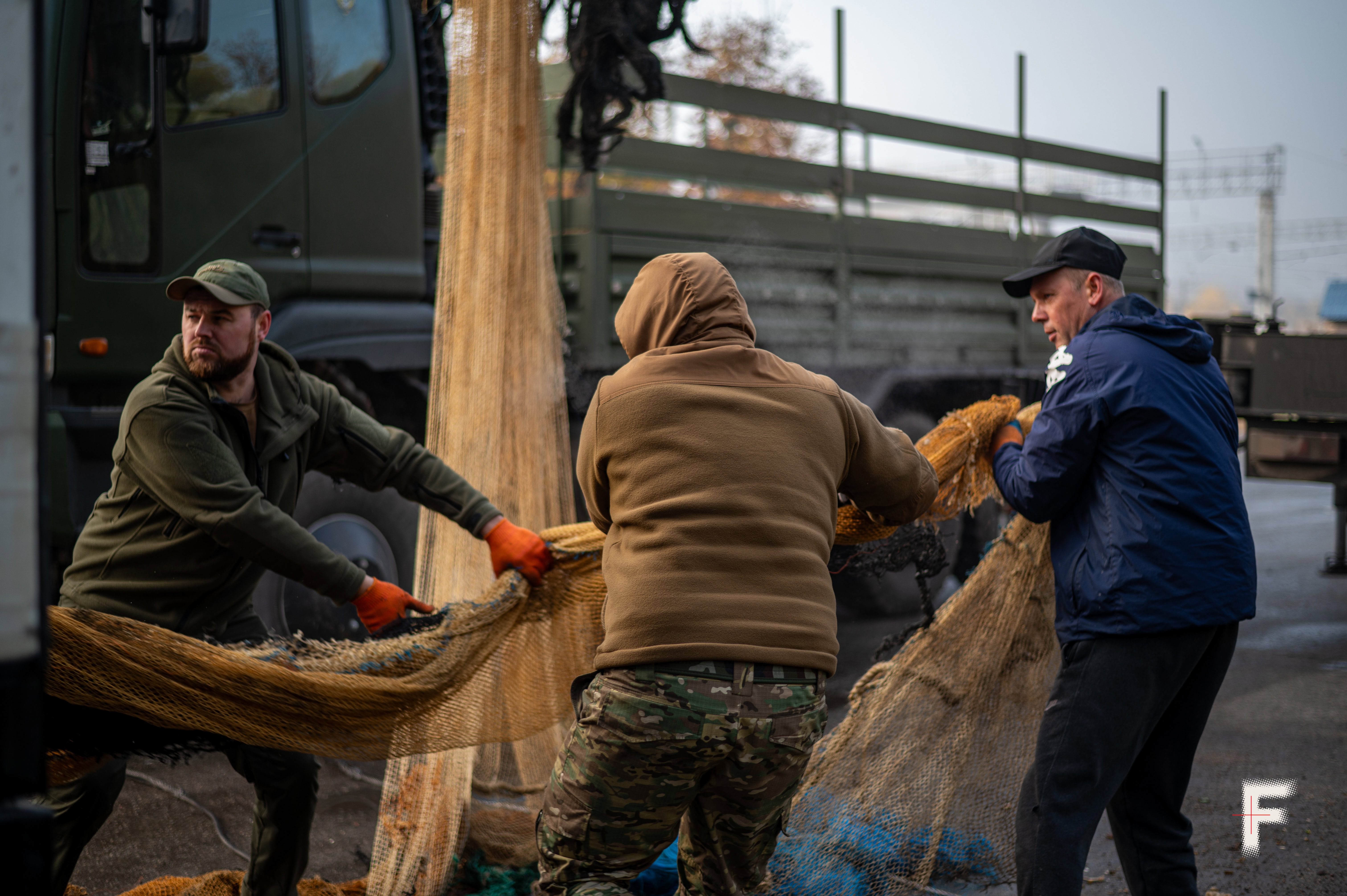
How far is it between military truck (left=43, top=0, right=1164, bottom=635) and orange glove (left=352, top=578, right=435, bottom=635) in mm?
1925

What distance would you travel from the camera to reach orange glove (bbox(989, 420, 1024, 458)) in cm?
303

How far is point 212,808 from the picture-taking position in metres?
4.00

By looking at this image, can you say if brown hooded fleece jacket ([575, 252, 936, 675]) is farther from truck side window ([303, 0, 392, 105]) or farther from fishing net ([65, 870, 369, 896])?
truck side window ([303, 0, 392, 105])

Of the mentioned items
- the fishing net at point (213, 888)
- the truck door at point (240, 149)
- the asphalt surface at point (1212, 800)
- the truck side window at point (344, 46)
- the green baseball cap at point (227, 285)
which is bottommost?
the asphalt surface at point (1212, 800)

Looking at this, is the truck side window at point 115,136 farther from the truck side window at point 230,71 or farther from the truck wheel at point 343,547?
the truck wheel at point 343,547

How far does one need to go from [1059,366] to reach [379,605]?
1.76m

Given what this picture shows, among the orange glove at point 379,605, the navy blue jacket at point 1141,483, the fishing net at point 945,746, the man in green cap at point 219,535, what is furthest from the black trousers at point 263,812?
the navy blue jacket at point 1141,483

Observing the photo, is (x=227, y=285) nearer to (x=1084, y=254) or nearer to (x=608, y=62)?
(x=1084, y=254)

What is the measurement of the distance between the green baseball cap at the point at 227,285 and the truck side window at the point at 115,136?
1.68 metres

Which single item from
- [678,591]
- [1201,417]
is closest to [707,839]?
[678,591]

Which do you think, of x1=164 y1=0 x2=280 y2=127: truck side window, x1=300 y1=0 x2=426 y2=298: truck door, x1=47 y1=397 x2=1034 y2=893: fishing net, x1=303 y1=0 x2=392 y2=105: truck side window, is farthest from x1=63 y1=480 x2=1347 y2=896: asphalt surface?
x1=303 y1=0 x2=392 y2=105: truck side window

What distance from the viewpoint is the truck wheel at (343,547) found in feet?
14.8

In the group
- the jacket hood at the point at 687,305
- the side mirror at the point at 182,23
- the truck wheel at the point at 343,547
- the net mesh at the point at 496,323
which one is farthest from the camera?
the truck wheel at the point at 343,547

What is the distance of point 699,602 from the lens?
78.5 inches
